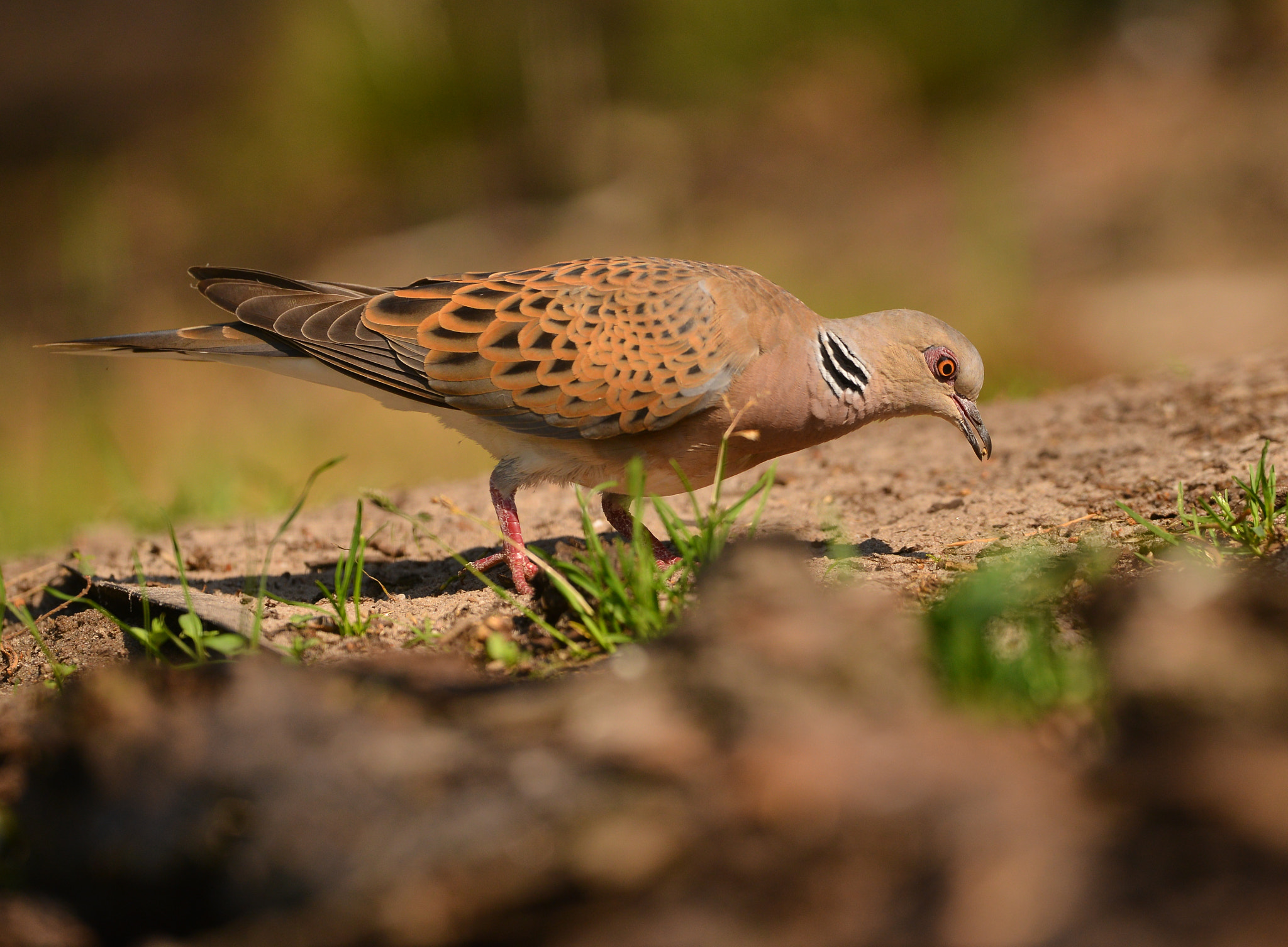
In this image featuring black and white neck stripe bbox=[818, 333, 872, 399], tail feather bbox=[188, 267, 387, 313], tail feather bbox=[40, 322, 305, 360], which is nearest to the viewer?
black and white neck stripe bbox=[818, 333, 872, 399]

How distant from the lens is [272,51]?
14.1 meters

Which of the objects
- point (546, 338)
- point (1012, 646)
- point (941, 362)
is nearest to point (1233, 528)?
point (1012, 646)

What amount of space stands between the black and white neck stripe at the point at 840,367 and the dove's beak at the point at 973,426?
40 cm

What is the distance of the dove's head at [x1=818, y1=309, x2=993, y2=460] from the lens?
13.6 feet

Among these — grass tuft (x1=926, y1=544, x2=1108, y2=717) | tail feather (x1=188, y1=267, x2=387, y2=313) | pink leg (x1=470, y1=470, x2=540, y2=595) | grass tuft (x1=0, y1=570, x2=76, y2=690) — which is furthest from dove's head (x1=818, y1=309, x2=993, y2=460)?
grass tuft (x1=0, y1=570, x2=76, y2=690)

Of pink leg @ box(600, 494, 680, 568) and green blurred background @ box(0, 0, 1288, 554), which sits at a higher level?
green blurred background @ box(0, 0, 1288, 554)

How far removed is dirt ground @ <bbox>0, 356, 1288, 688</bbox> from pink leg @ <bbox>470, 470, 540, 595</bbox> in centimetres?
13

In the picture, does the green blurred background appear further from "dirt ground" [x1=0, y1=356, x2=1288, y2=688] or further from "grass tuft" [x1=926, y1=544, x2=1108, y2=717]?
"grass tuft" [x1=926, y1=544, x2=1108, y2=717]

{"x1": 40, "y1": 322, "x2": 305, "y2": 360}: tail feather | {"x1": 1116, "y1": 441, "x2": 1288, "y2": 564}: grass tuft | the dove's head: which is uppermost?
{"x1": 40, "y1": 322, "x2": 305, "y2": 360}: tail feather

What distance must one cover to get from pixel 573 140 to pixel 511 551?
11.8m

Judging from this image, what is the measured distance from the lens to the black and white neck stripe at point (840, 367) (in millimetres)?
4066

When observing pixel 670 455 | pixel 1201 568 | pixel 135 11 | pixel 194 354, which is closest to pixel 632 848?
pixel 1201 568

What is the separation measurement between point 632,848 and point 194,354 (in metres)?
3.25

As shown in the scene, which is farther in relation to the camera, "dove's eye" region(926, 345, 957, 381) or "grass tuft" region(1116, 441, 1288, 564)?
"dove's eye" region(926, 345, 957, 381)
